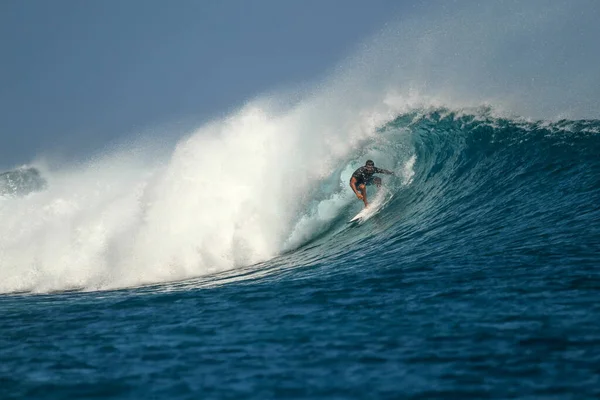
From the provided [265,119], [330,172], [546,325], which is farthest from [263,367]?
[265,119]

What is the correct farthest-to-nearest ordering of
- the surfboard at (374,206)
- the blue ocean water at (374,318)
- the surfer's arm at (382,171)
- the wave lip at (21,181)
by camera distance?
the wave lip at (21,181) < the surfer's arm at (382,171) < the surfboard at (374,206) < the blue ocean water at (374,318)

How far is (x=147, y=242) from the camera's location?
13453mm

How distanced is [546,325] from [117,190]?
1435cm

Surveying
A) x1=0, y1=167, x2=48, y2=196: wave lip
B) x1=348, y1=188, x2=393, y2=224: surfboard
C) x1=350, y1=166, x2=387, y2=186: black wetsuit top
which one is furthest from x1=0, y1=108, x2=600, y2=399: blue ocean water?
x1=0, y1=167, x2=48, y2=196: wave lip

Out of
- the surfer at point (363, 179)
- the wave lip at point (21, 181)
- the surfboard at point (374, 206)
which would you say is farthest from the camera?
the wave lip at point (21, 181)

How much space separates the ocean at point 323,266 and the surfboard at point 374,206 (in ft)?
1.00

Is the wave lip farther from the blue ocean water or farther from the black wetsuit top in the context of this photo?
the black wetsuit top

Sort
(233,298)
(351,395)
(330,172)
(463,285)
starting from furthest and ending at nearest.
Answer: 1. (330,172)
2. (233,298)
3. (463,285)
4. (351,395)

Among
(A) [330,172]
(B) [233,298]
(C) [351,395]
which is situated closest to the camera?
(C) [351,395]

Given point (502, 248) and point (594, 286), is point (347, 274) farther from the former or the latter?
point (594, 286)

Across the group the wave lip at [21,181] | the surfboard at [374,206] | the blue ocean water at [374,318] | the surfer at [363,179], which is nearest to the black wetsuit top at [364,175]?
the surfer at [363,179]

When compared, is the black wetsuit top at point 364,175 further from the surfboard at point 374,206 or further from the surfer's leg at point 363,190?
the surfboard at point 374,206

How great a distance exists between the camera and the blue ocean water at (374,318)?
177 inches

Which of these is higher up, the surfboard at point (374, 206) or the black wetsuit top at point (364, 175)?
the black wetsuit top at point (364, 175)
